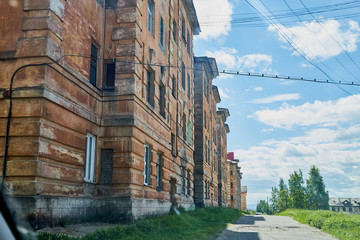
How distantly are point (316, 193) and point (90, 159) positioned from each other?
267 feet

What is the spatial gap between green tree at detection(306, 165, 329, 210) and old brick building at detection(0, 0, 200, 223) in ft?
240

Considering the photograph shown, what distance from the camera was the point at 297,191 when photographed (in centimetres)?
8306

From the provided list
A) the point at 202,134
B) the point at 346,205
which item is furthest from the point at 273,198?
the point at 202,134

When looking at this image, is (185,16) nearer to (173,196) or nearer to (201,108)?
(201,108)

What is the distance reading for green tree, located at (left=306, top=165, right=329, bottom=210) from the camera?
8269 centimetres

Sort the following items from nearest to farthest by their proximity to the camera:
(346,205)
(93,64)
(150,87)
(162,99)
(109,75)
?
(93,64)
(109,75)
(150,87)
(162,99)
(346,205)

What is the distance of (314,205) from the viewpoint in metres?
82.6

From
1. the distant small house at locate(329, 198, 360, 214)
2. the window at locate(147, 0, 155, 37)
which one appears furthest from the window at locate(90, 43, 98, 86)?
the distant small house at locate(329, 198, 360, 214)

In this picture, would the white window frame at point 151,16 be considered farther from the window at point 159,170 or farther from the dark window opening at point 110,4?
the window at point 159,170

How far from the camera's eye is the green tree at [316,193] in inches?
3255

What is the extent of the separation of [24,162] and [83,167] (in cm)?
274

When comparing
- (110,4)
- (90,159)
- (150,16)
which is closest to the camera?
(90,159)

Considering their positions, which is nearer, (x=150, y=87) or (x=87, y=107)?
(x=87, y=107)

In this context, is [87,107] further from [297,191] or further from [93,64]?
[297,191]
